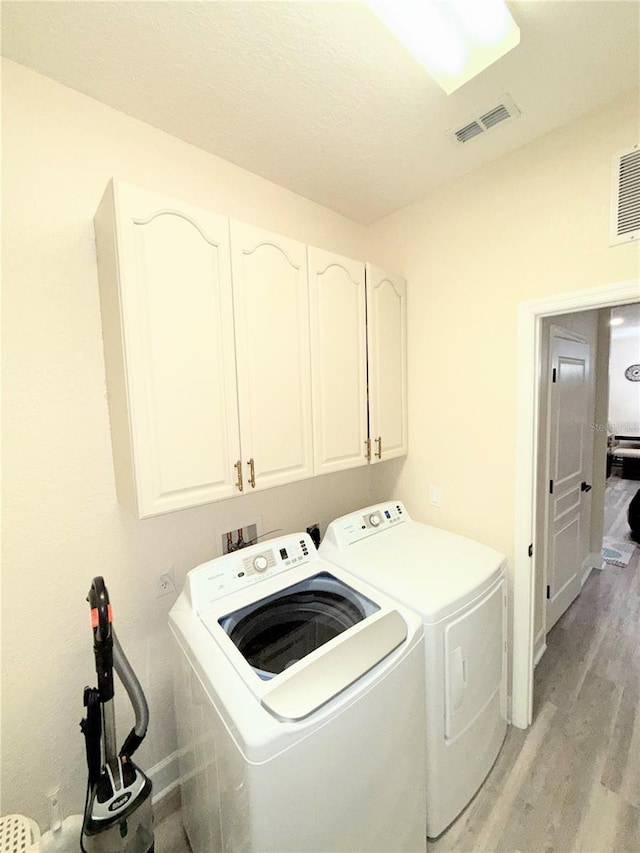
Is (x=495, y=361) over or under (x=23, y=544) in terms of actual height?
over

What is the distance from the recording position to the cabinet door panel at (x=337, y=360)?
1.60 m

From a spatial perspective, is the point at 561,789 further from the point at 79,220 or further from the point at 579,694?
the point at 79,220

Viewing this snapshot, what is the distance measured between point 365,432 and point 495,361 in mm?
743

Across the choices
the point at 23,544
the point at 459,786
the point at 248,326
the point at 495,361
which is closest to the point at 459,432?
the point at 495,361

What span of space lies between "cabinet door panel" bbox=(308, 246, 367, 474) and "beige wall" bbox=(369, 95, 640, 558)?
0.45m

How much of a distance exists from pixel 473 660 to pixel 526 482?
32.3 inches

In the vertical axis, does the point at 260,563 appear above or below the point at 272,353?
below

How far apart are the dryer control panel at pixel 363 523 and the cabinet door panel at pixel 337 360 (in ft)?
0.94

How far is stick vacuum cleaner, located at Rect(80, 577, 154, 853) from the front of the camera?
1039mm

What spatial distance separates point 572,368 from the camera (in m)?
2.50

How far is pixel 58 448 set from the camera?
123 cm

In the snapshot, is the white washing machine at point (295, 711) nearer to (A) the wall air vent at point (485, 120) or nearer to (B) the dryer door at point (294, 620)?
(B) the dryer door at point (294, 620)

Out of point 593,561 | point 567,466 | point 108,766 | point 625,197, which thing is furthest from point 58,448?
point 593,561

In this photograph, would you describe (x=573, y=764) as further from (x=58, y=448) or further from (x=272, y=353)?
(x=58, y=448)
